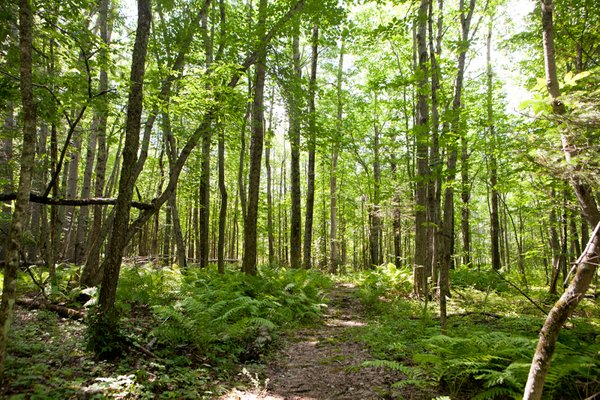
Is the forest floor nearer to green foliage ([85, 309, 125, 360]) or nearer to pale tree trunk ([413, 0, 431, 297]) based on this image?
green foliage ([85, 309, 125, 360])

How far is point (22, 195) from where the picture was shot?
2904mm

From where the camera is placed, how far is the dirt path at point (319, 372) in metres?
3.56

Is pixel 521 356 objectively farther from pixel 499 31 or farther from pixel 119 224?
pixel 499 31

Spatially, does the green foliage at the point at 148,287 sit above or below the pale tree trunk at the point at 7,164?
below

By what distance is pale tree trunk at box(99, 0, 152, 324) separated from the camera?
4048 millimetres

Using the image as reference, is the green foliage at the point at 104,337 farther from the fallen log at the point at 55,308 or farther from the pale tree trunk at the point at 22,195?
the fallen log at the point at 55,308

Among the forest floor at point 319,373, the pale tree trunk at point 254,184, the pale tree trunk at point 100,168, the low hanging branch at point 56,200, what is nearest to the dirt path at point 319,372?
the forest floor at point 319,373

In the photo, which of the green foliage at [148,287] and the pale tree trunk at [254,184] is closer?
the green foliage at [148,287]

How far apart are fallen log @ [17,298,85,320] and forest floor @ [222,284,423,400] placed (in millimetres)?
3481

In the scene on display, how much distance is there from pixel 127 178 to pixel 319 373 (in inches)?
153

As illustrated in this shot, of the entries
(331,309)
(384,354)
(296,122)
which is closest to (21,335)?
(384,354)

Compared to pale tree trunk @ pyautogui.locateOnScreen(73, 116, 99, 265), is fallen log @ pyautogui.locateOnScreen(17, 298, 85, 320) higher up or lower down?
lower down

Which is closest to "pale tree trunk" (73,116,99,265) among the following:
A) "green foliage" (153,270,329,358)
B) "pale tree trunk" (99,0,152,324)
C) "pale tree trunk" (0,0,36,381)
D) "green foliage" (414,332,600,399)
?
"green foliage" (153,270,329,358)

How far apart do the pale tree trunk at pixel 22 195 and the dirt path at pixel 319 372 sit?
229cm
